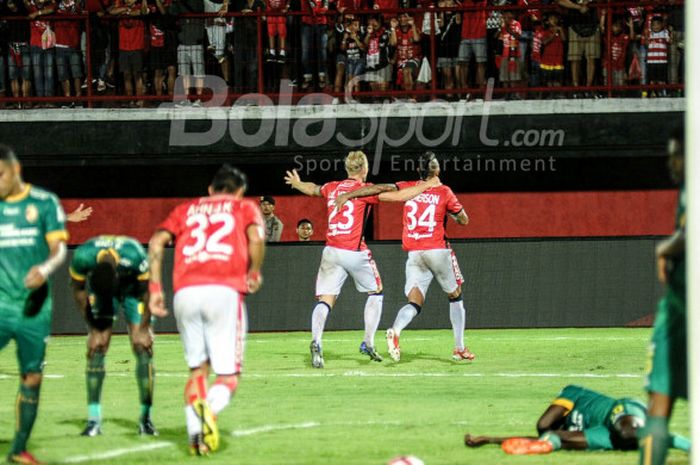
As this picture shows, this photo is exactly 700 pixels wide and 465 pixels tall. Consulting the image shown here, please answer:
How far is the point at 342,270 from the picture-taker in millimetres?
14859

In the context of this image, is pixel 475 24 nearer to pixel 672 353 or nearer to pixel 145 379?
pixel 145 379

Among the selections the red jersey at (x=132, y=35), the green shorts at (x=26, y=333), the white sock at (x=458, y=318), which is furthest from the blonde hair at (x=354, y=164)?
the red jersey at (x=132, y=35)

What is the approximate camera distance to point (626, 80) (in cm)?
2134

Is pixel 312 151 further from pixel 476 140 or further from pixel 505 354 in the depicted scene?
pixel 505 354

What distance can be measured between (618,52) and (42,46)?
9.68 m

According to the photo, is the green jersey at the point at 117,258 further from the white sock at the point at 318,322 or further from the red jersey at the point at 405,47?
the red jersey at the point at 405,47

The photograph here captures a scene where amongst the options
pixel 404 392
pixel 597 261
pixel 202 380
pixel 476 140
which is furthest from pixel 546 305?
pixel 202 380

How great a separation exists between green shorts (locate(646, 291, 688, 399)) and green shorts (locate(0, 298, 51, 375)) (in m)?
3.87

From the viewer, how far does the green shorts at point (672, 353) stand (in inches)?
257

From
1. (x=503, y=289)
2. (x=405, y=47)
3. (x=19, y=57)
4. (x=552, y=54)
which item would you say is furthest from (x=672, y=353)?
(x=19, y=57)

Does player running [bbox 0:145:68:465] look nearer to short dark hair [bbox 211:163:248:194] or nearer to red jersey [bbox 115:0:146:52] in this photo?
short dark hair [bbox 211:163:248:194]

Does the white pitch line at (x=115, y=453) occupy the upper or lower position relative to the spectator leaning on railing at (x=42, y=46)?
lower

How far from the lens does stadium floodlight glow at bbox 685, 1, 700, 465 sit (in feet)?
18.6

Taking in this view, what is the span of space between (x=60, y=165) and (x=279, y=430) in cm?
1351
